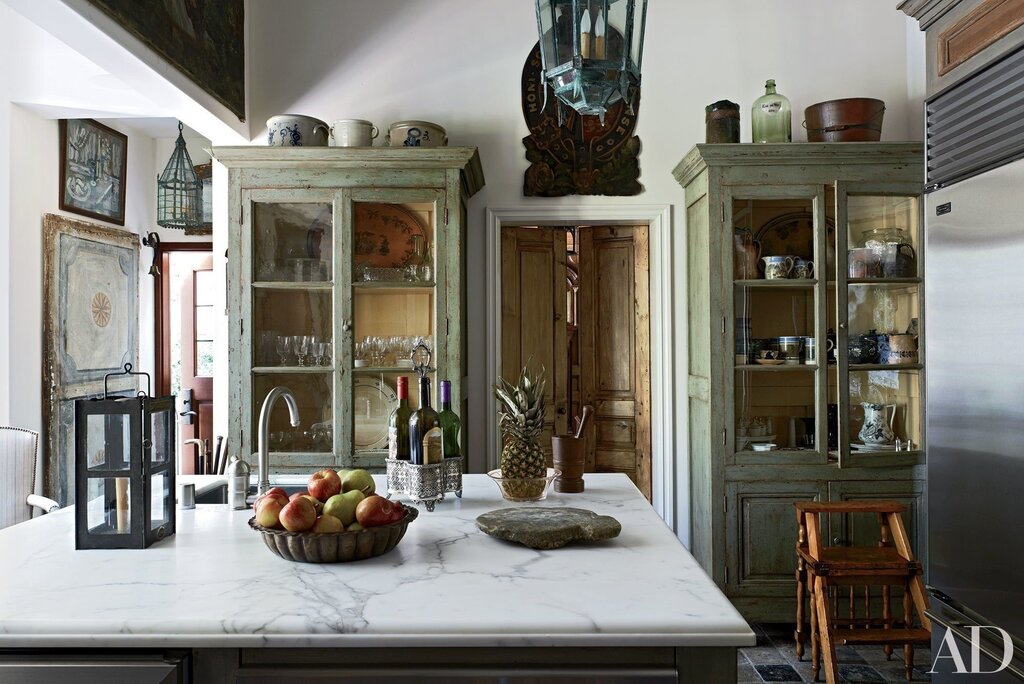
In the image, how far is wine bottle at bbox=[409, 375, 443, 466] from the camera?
1987 mm

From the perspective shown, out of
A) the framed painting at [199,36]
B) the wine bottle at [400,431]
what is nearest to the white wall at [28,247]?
the framed painting at [199,36]

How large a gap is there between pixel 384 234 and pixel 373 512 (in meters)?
1.98

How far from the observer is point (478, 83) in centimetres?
375

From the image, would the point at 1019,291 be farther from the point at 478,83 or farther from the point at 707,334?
the point at 478,83

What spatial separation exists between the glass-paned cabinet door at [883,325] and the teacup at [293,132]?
8.01ft

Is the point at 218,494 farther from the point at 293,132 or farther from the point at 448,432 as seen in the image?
the point at 293,132

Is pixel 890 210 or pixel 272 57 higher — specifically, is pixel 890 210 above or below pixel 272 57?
below

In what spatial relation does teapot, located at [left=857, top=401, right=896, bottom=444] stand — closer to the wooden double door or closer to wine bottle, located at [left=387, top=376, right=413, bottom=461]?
the wooden double door

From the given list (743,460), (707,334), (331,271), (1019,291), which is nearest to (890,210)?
(707,334)

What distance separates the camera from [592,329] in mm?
5184

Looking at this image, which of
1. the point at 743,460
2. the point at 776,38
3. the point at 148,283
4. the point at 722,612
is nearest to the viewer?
the point at 722,612

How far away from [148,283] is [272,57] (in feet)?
8.53

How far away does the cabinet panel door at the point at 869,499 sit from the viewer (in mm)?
3246


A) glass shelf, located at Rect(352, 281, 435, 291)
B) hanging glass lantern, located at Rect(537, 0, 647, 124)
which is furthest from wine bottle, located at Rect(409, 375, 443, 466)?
glass shelf, located at Rect(352, 281, 435, 291)
